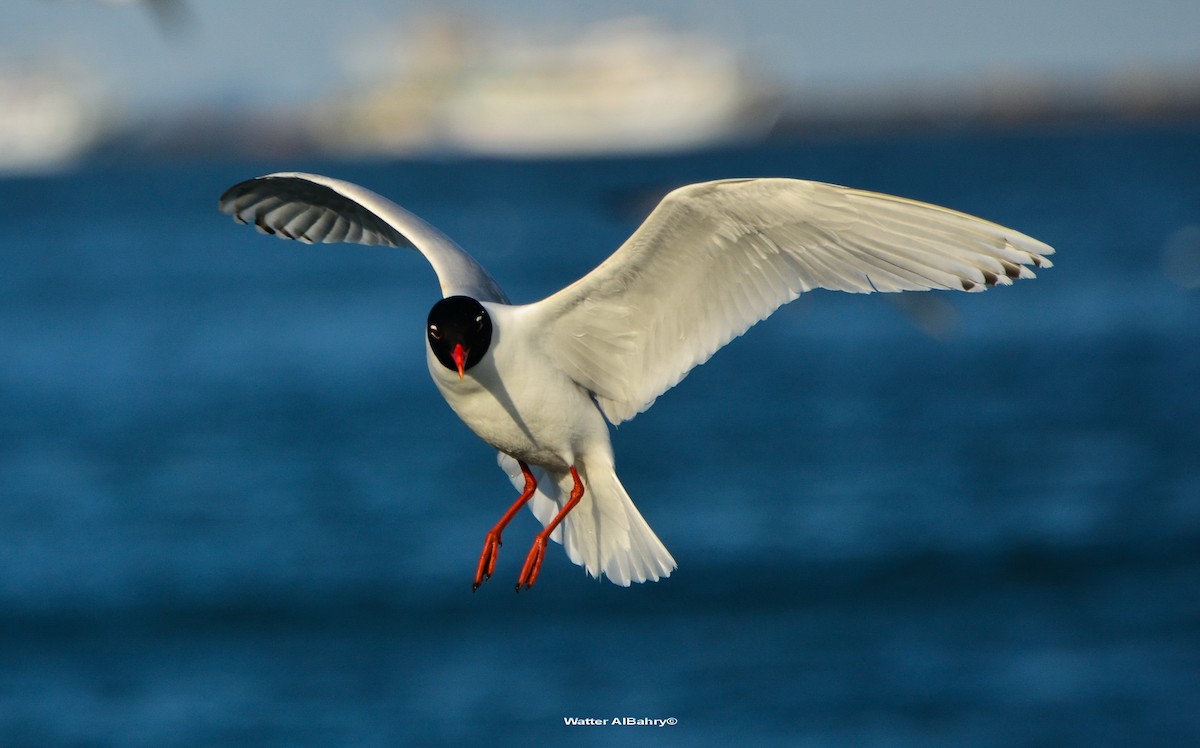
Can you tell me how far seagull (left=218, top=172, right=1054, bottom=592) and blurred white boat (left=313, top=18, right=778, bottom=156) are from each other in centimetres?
9201

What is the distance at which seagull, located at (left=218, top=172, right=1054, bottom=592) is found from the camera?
19.2 feet

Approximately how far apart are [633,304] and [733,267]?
1.31 ft

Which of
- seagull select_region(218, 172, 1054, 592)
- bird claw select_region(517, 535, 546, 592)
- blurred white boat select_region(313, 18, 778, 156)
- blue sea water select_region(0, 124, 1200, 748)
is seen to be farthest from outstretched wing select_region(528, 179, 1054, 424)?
blurred white boat select_region(313, 18, 778, 156)

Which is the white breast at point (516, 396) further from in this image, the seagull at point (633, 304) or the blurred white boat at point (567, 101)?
the blurred white boat at point (567, 101)

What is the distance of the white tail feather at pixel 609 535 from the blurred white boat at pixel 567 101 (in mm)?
91929

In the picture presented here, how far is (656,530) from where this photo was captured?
1769 centimetres

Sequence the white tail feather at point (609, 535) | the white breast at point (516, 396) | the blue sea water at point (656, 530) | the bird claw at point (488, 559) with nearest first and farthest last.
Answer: the white breast at point (516, 396)
the bird claw at point (488, 559)
the white tail feather at point (609, 535)
the blue sea water at point (656, 530)

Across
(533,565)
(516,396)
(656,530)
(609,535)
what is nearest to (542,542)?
(533,565)

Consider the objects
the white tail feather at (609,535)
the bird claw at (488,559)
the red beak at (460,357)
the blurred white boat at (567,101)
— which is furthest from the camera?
the blurred white boat at (567,101)

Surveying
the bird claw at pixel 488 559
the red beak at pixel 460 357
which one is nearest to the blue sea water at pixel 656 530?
the bird claw at pixel 488 559

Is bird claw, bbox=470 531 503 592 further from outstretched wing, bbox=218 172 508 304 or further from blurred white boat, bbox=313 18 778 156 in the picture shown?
blurred white boat, bbox=313 18 778 156

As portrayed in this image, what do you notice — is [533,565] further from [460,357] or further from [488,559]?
[460,357]

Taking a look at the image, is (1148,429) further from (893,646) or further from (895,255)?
(895,255)

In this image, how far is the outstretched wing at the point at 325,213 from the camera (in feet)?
21.7
